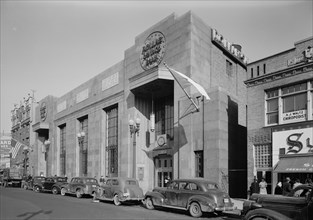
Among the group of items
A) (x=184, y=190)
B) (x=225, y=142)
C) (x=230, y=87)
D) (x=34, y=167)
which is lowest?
(x=34, y=167)

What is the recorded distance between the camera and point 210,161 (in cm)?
2250

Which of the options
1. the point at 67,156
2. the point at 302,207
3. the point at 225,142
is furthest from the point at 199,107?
the point at 67,156

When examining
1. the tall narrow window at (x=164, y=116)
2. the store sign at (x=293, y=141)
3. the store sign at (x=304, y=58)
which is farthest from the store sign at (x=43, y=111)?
the store sign at (x=304, y=58)

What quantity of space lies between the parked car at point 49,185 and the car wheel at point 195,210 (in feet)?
50.9

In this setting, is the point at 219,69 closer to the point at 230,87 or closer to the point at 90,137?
the point at 230,87

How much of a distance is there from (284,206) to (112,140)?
27403 mm

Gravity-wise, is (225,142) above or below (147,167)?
above

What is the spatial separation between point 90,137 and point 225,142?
20160mm

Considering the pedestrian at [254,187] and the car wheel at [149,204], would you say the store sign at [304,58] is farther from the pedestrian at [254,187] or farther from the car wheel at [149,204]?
the car wheel at [149,204]

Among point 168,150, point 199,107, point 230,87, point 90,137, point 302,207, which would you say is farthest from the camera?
point 90,137

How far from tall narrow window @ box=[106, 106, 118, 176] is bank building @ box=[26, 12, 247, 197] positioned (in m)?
0.10

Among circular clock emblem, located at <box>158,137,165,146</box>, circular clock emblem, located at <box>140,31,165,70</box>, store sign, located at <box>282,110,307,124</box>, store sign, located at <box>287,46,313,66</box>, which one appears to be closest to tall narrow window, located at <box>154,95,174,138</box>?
circular clock emblem, located at <box>158,137,165,146</box>

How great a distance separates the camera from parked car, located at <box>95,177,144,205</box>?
19.3m

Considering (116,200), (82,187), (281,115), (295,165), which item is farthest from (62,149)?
(295,165)
